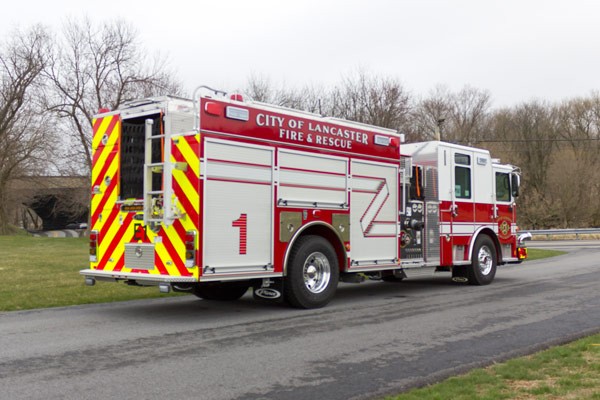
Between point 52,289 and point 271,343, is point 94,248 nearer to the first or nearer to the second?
point 52,289

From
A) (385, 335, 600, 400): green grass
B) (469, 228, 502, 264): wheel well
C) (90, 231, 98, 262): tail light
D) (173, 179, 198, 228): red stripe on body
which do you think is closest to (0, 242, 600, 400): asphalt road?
(385, 335, 600, 400): green grass

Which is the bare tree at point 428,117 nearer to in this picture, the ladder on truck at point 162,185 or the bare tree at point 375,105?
the bare tree at point 375,105

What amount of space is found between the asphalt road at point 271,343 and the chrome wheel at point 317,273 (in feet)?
1.32

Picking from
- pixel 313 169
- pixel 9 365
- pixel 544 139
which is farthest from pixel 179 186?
pixel 544 139

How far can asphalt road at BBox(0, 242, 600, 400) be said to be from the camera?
16.5 feet

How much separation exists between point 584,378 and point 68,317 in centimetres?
658

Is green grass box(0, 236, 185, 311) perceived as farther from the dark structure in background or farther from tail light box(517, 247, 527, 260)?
the dark structure in background

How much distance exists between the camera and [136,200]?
28.0 feet

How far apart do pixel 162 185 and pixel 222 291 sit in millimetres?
2712

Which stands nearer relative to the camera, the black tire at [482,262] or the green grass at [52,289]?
the green grass at [52,289]

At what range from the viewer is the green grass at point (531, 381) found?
4566 mm

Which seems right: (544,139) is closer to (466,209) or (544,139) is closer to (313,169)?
(466,209)

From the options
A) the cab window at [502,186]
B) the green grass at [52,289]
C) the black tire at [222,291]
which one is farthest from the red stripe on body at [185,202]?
the cab window at [502,186]

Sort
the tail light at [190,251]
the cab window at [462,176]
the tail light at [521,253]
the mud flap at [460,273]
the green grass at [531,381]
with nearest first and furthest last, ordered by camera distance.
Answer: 1. the green grass at [531,381]
2. the tail light at [190,251]
3. the cab window at [462,176]
4. the mud flap at [460,273]
5. the tail light at [521,253]
